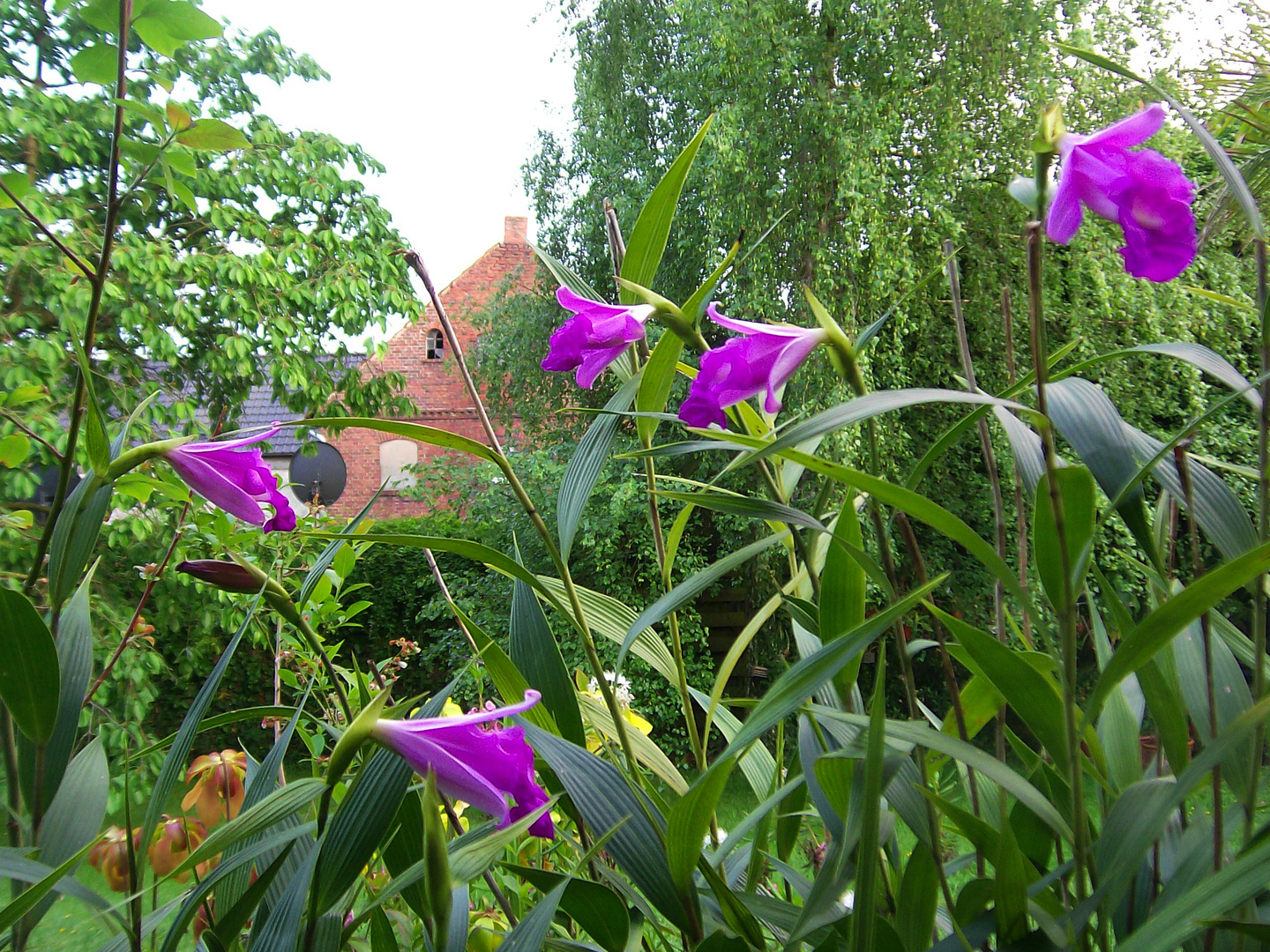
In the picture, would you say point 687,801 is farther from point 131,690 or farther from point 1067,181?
point 131,690

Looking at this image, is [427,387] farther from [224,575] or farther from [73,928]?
[224,575]

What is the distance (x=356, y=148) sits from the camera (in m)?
3.50

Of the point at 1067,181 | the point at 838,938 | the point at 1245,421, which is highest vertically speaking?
the point at 1067,181

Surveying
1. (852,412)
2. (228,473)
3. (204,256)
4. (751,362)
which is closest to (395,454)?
(204,256)

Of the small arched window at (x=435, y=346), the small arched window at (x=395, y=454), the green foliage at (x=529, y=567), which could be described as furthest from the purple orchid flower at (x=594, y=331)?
the small arched window at (x=395, y=454)

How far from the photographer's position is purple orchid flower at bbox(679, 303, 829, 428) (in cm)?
32

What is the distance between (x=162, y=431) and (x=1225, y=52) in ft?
12.1

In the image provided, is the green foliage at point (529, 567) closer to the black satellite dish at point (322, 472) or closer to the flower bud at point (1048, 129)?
the black satellite dish at point (322, 472)

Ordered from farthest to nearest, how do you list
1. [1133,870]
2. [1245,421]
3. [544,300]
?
[544,300]
[1245,421]
[1133,870]

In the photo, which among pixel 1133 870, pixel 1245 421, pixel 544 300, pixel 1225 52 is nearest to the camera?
pixel 1133 870

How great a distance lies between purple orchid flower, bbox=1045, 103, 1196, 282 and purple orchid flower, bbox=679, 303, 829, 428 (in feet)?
0.34

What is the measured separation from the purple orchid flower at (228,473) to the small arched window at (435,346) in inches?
279

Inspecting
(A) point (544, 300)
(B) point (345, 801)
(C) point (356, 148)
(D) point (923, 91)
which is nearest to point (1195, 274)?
(D) point (923, 91)

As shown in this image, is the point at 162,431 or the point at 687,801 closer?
the point at 687,801
